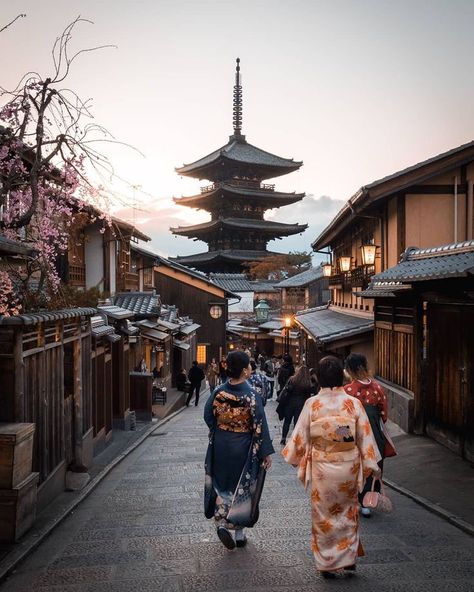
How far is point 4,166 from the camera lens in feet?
29.6

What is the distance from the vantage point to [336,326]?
55.2 ft

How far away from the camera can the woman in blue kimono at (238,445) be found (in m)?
5.04

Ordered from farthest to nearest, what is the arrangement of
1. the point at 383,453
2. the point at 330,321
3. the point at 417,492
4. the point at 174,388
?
the point at 174,388, the point at 330,321, the point at 417,492, the point at 383,453

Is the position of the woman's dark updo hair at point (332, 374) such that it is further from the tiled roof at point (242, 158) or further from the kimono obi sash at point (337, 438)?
the tiled roof at point (242, 158)

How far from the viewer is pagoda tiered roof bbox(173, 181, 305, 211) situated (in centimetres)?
4750

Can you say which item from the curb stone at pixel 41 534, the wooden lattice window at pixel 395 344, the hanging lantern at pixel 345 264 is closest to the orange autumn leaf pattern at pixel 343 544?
the curb stone at pixel 41 534

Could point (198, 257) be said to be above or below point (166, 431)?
above

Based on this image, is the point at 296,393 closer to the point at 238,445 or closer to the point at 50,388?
the point at 50,388

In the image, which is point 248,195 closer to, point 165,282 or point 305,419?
point 165,282

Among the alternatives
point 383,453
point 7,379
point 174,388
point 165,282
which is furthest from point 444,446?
point 165,282

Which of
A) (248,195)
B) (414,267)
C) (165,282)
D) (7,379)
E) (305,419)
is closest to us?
(305,419)

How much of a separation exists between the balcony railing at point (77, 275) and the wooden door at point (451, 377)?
9.50m

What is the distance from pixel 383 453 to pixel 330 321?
13.1 metres

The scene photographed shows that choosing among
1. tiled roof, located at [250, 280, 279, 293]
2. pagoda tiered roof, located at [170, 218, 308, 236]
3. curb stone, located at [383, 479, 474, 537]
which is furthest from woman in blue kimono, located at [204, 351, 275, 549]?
pagoda tiered roof, located at [170, 218, 308, 236]
